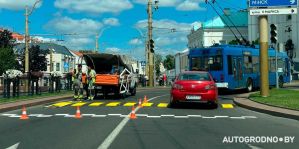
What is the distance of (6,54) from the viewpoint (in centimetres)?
6619

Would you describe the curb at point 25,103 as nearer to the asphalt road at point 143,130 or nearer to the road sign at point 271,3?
the asphalt road at point 143,130

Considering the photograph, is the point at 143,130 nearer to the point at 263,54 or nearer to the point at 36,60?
the point at 263,54

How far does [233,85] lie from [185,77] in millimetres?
11569

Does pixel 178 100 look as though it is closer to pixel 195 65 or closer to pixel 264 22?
pixel 264 22

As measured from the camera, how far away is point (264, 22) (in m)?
25.5

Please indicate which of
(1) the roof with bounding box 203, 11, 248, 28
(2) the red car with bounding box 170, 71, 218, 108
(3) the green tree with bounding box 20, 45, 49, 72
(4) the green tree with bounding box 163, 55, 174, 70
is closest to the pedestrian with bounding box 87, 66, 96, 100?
(2) the red car with bounding box 170, 71, 218, 108

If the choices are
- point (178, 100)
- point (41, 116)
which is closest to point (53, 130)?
point (41, 116)

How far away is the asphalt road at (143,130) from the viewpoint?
34.6ft

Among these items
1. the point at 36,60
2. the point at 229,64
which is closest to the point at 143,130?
the point at 229,64

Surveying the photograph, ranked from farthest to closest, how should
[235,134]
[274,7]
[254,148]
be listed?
[274,7] → [235,134] → [254,148]

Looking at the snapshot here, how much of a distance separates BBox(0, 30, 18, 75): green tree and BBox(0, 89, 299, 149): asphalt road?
50945mm

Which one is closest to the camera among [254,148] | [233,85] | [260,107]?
[254,148]

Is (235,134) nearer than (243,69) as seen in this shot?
Yes

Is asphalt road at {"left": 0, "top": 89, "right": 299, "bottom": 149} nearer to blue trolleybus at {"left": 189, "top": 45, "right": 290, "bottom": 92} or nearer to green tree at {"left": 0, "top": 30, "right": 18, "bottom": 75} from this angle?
blue trolleybus at {"left": 189, "top": 45, "right": 290, "bottom": 92}
